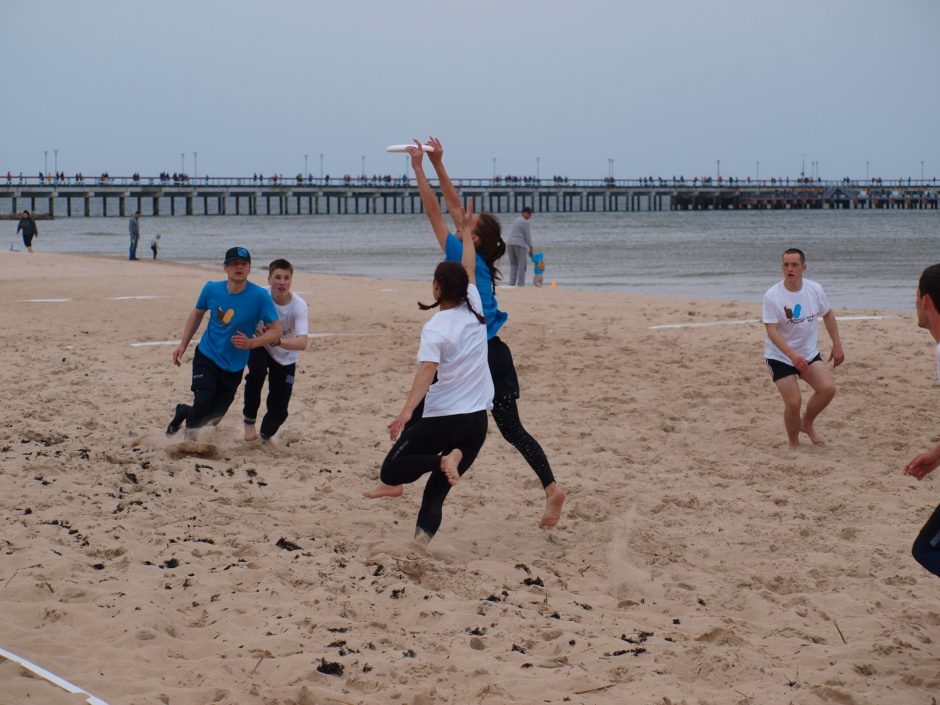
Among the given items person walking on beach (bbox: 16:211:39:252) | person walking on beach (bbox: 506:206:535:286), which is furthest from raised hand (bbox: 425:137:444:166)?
person walking on beach (bbox: 16:211:39:252)

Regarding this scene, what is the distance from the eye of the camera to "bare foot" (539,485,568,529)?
6086 mm

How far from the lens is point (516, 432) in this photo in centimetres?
602

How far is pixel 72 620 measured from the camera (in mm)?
4574

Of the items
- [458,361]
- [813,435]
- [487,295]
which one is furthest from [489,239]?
[813,435]

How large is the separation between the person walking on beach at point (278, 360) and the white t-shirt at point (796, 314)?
3233 mm

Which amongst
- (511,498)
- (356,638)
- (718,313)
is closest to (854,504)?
(511,498)

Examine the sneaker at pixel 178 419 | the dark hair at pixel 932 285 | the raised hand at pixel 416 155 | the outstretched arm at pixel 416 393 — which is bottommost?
the sneaker at pixel 178 419

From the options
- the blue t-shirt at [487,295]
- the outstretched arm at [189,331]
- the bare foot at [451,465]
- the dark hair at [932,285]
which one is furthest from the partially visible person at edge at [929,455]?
the outstretched arm at [189,331]

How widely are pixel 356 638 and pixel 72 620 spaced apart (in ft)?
3.73

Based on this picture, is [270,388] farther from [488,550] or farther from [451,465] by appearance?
[451,465]

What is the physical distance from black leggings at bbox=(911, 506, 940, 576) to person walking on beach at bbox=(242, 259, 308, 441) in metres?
4.53

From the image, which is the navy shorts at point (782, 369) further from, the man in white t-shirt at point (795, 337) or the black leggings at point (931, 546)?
the black leggings at point (931, 546)

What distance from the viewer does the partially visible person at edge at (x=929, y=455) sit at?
3980 millimetres

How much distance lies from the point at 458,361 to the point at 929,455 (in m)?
2.14
